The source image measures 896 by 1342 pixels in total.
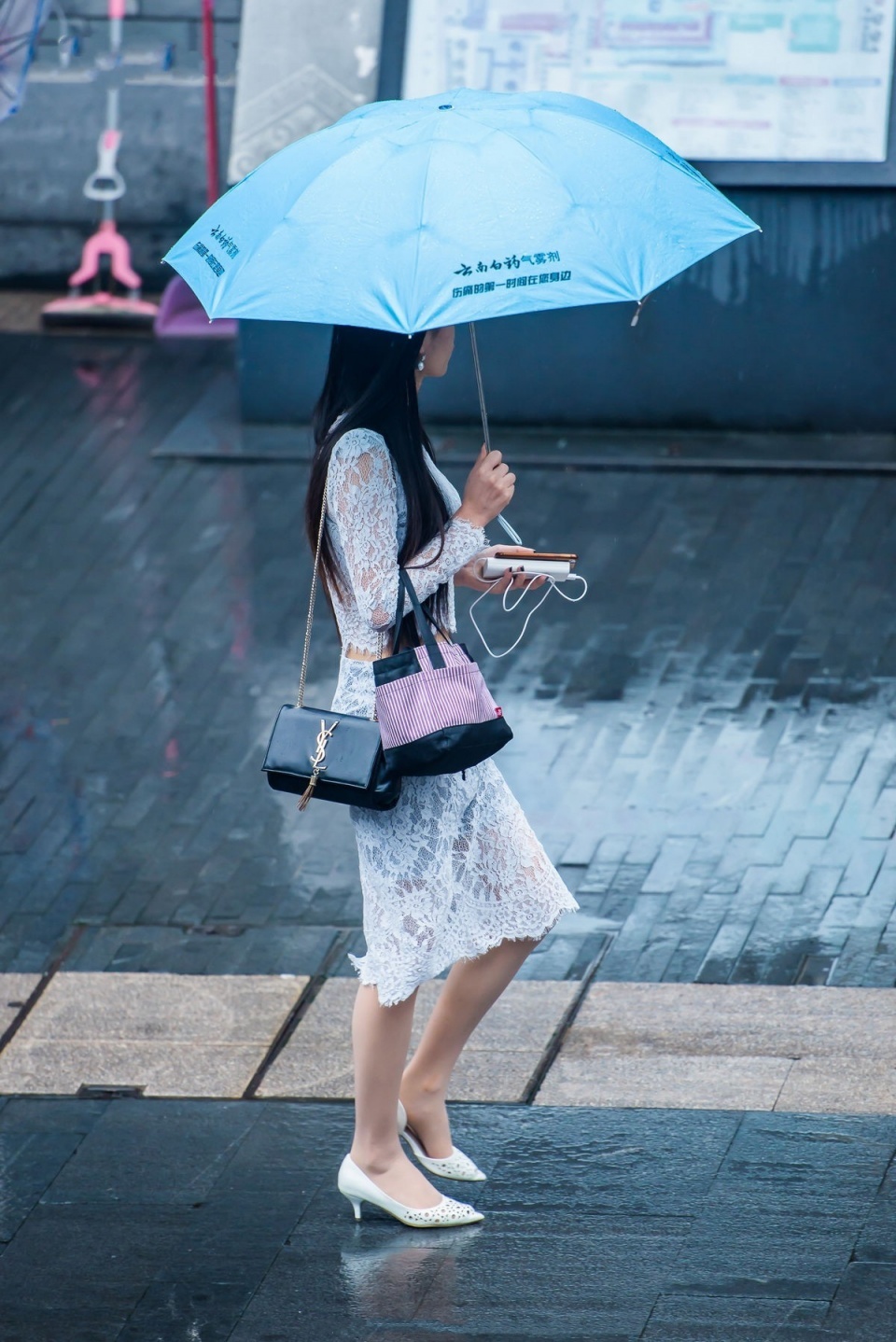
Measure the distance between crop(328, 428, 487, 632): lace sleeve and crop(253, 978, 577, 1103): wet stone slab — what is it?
138 centimetres

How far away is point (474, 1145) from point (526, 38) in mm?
6811

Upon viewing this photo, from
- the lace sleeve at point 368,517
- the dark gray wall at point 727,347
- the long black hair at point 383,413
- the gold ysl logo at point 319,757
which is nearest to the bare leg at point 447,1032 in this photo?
the gold ysl logo at point 319,757

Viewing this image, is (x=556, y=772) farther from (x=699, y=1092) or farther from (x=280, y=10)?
(x=280, y=10)

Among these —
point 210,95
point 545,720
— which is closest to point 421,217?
point 545,720

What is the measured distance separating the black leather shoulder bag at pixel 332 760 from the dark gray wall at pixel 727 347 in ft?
18.6

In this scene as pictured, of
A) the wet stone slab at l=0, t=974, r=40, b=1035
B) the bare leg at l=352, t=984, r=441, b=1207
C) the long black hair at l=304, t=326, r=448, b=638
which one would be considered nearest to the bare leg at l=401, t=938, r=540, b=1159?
the bare leg at l=352, t=984, r=441, b=1207

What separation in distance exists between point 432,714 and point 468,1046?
1.38 m

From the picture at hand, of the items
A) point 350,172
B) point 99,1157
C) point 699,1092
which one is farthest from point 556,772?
point 350,172

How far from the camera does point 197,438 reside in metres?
9.81

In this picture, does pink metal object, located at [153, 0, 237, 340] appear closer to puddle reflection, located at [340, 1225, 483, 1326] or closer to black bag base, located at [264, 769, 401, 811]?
black bag base, located at [264, 769, 401, 811]

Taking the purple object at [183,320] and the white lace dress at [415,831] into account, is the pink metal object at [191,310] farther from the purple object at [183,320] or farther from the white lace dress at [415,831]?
the white lace dress at [415,831]

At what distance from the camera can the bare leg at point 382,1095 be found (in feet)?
13.2

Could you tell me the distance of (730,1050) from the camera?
4.77 m

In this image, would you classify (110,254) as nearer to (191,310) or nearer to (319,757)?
(191,310)
